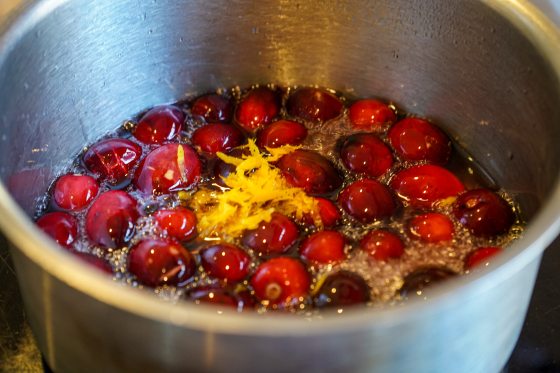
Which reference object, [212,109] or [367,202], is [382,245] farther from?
[212,109]

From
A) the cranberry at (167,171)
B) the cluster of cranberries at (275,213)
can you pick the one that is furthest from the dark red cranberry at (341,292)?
the cranberry at (167,171)

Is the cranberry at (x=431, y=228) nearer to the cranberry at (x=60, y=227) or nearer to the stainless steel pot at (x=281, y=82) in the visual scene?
the stainless steel pot at (x=281, y=82)

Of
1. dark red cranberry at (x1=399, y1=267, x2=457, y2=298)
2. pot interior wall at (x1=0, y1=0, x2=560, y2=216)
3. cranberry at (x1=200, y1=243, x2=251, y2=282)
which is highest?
pot interior wall at (x1=0, y1=0, x2=560, y2=216)

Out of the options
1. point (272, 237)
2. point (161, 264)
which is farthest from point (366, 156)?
point (161, 264)

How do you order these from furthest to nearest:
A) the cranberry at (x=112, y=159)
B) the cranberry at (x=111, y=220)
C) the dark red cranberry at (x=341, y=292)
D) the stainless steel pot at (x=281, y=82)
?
the cranberry at (x=112, y=159), the cranberry at (x=111, y=220), the dark red cranberry at (x=341, y=292), the stainless steel pot at (x=281, y=82)

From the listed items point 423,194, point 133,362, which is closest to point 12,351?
point 133,362

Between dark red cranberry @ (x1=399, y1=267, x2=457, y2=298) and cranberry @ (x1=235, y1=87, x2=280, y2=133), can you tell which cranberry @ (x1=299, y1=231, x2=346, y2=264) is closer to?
dark red cranberry @ (x1=399, y1=267, x2=457, y2=298)

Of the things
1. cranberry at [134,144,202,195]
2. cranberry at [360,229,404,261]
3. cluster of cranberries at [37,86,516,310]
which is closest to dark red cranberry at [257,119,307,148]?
cluster of cranberries at [37,86,516,310]
